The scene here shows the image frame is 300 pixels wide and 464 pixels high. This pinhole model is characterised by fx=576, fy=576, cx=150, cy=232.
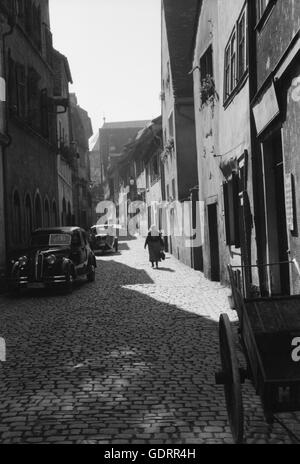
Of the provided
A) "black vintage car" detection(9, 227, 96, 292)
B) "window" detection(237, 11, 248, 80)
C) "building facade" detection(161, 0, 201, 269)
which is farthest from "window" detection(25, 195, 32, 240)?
"window" detection(237, 11, 248, 80)

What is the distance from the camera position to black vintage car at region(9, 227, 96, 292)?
1360 centimetres

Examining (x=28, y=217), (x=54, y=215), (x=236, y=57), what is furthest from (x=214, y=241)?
(x=54, y=215)

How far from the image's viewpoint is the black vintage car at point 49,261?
13602 millimetres

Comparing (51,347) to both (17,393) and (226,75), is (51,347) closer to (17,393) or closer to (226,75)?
(17,393)

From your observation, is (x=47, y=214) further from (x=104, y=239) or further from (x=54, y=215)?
(x=104, y=239)

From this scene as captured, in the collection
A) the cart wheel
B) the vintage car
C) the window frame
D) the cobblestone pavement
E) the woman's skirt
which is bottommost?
the cobblestone pavement

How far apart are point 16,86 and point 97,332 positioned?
1254 centimetres

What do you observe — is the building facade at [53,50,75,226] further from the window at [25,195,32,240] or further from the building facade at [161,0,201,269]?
the window at [25,195,32,240]

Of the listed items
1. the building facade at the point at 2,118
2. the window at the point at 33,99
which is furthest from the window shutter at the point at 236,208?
the window at the point at 33,99

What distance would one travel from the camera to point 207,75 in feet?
47.7

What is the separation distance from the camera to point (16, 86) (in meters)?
18.7

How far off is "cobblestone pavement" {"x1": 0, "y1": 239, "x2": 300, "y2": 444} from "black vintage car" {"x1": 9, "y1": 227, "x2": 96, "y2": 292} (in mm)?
1631

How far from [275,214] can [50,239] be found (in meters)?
7.42
